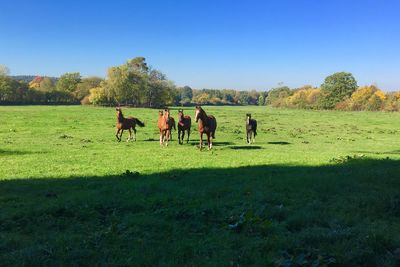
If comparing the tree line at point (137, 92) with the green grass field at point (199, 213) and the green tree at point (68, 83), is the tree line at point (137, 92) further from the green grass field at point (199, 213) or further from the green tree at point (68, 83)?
the green grass field at point (199, 213)

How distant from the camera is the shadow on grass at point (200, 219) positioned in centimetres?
607

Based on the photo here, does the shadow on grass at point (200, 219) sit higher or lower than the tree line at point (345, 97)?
lower

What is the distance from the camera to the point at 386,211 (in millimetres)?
8945

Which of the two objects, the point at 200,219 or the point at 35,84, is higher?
the point at 35,84

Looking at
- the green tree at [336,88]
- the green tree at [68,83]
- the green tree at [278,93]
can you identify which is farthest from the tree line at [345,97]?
the green tree at [68,83]

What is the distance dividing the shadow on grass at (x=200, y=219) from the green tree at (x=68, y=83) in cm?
11409

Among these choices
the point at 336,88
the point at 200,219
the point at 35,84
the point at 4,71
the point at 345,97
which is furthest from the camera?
the point at 35,84

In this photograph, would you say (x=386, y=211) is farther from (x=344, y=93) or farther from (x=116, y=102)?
(x=344, y=93)

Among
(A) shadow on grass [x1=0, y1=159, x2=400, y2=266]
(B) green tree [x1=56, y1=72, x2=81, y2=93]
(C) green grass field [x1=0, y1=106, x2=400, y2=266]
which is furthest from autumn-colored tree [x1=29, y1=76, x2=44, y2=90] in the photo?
(A) shadow on grass [x1=0, y1=159, x2=400, y2=266]

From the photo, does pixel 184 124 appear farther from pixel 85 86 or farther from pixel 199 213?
pixel 85 86

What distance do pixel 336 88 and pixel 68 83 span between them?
3417 inches

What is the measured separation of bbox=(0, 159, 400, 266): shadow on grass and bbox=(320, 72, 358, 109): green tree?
4291 inches

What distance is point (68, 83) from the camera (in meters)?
121

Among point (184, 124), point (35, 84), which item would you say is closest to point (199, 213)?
point (184, 124)
